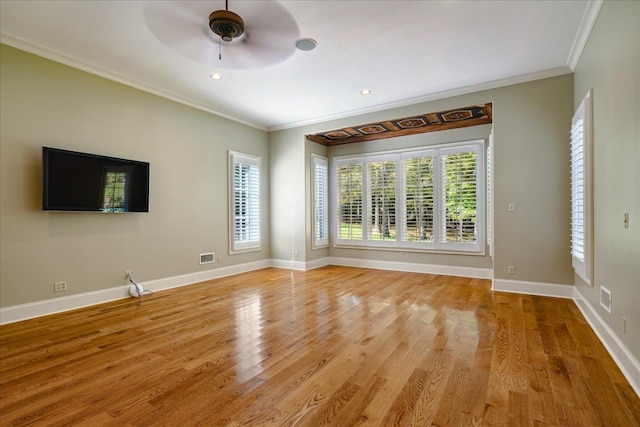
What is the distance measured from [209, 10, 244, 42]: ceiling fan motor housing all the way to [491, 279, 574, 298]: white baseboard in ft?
14.8

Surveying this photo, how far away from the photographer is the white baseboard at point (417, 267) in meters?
5.61

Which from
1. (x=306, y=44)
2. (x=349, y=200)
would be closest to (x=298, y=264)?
(x=349, y=200)

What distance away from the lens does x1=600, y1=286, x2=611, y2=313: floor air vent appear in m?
2.68

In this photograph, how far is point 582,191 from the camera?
133 inches

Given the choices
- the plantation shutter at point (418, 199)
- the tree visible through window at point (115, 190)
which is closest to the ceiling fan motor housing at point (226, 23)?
the tree visible through window at point (115, 190)

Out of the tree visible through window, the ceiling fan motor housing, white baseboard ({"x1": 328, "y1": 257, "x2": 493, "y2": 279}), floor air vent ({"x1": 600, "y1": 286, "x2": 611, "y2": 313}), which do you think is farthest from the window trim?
floor air vent ({"x1": 600, "y1": 286, "x2": 611, "y2": 313})

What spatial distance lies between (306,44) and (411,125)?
3.00 m

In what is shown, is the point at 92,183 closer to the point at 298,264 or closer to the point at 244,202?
the point at 244,202

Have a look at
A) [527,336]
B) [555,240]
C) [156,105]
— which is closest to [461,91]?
[555,240]

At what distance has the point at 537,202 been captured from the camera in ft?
14.4

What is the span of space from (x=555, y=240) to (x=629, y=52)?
2.70 metres

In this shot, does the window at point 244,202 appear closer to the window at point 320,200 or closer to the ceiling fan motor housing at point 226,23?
the window at point 320,200

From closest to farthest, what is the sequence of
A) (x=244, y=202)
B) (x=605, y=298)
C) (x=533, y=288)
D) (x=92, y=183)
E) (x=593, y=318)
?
(x=605, y=298), (x=593, y=318), (x=92, y=183), (x=533, y=288), (x=244, y=202)

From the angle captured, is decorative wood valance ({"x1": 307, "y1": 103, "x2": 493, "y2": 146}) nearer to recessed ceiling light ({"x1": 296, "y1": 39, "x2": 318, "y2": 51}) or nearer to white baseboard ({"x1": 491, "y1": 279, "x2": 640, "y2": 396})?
recessed ceiling light ({"x1": 296, "y1": 39, "x2": 318, "y2": 51})
